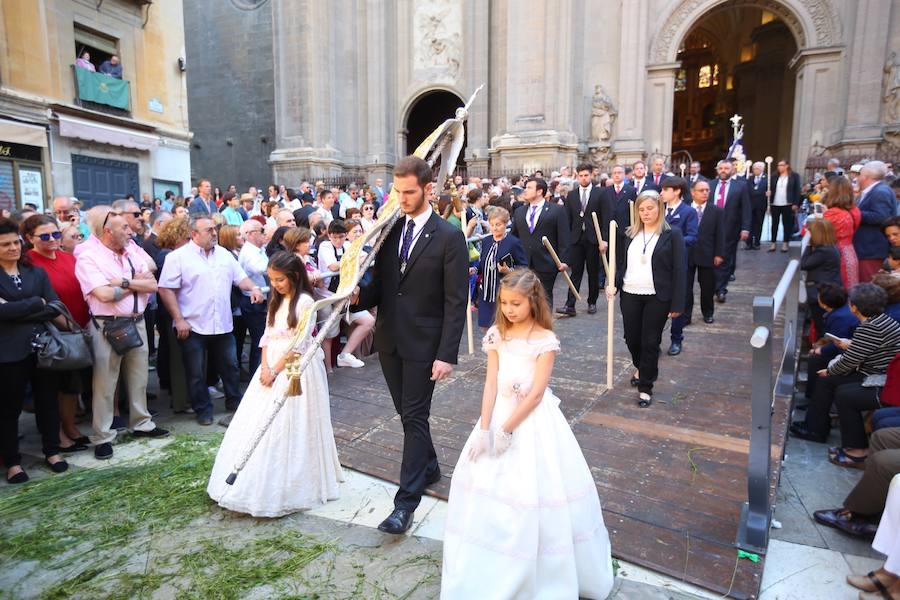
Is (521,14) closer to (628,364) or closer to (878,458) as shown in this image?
(628,364)

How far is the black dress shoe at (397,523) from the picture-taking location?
3365 millimetres

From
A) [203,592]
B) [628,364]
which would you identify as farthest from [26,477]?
[628,364]

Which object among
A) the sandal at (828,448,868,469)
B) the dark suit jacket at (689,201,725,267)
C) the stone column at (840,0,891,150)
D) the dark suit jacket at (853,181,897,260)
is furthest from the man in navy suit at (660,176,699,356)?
the stone column at (840,0,891,150)

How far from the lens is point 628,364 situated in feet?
21.5

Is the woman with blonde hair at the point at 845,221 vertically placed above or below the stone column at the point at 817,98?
below

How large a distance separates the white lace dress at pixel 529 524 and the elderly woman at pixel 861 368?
3.00 metres

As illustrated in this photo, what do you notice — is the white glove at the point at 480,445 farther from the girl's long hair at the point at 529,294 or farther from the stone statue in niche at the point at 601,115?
the stone statue in niche at the point at 601,115

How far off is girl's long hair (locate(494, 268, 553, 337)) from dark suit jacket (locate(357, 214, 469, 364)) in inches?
14.2

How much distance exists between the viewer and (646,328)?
534 cm

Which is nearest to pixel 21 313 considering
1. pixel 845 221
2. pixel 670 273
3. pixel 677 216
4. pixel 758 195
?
pixel 670 273

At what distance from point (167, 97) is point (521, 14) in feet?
39.5

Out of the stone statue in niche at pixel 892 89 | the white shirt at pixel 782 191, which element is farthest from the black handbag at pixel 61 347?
the stone statue in niche at pixel 892 89

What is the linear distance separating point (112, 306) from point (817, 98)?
21.3m

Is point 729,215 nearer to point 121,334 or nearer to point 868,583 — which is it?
point 868,583
